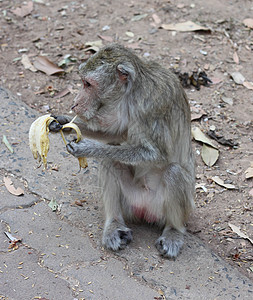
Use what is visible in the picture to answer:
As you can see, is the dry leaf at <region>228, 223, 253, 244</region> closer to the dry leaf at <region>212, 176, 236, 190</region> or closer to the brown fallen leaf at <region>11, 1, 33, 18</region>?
the dry leaf at <region>212, 176, 236, 190</region>

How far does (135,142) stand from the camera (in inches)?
186

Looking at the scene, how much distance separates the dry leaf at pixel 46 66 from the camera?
7.42m

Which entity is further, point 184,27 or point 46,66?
point 184,27

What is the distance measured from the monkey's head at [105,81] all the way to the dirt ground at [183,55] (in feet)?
5.29

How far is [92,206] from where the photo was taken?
17.7 feet

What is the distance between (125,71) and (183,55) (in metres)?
3.35

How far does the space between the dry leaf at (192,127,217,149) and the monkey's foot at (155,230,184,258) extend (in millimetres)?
1693

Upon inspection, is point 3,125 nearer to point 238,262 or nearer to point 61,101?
point 61,101

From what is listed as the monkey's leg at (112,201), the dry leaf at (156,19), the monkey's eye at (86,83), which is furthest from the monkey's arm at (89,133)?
the dry leaf at (156,19)

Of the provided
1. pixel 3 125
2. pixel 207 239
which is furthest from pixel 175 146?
pixel 3 125

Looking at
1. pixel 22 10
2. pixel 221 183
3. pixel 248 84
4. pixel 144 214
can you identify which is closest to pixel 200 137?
pixel 221 183

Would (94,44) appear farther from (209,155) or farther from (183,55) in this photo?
(209,155)

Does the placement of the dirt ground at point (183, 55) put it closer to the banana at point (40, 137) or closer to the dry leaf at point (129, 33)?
the dry leaf at point (129, 33)

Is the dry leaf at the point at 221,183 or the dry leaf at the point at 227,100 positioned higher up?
the dry leaf at the point at 227,100
